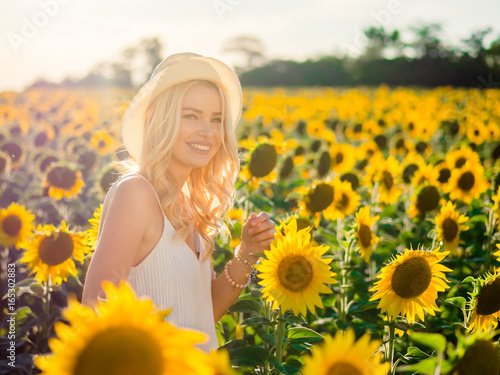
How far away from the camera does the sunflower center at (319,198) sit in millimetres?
3736

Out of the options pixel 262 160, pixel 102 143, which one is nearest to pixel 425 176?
pixel 262 160

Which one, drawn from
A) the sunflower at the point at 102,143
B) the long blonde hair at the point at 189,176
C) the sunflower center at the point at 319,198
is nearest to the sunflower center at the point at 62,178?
the long blonde hair at the point at 189,176

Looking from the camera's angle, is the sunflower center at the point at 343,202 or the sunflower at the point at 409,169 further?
the sunflower at the point at 409,169

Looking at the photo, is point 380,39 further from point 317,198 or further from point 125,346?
point 125,346

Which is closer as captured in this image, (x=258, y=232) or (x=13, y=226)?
(x=258, y=232)

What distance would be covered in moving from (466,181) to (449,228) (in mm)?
1343

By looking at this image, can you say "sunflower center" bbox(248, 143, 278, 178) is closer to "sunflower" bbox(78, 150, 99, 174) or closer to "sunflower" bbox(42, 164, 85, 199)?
"sunflower" bbox(42, 164, 85, 199)

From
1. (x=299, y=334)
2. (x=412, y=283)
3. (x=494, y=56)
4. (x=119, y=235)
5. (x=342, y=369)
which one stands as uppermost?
(x=494, y=56)

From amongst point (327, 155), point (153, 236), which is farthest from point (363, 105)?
point (153, 236)

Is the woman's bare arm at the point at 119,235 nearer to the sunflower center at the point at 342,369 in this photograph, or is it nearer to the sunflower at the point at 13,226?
the sunflower center at the point at 342,369

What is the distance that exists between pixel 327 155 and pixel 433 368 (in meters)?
4.54

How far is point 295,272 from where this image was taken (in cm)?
199

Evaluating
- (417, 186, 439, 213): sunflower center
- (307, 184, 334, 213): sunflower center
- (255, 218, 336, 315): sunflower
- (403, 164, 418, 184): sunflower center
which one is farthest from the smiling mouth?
(403, 164, 418, 184): sunflower center

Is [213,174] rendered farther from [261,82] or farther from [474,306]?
[261,82]
